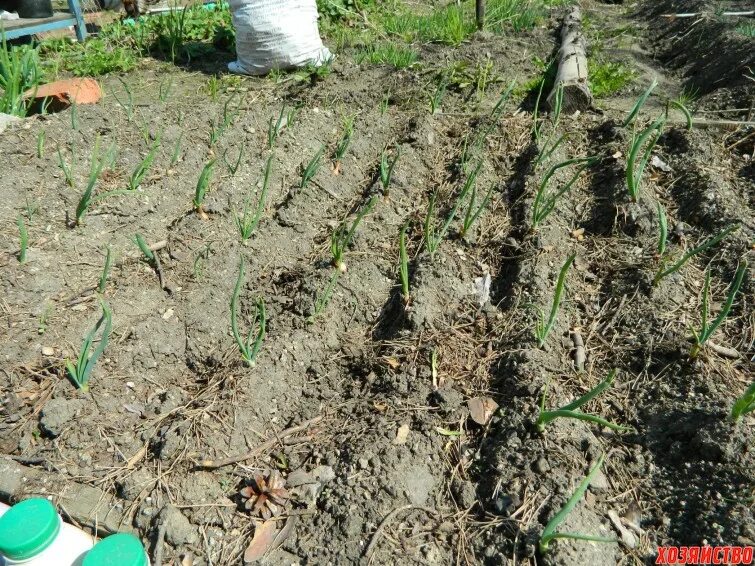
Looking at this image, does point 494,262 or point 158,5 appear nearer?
point 494,262

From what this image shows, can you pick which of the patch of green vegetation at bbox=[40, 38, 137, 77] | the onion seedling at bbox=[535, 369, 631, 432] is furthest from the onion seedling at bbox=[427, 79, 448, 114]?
the patch of green vegetation at bbox=[40, 38, 137, 77]

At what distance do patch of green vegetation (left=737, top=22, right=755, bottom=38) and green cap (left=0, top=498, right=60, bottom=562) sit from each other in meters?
4.53

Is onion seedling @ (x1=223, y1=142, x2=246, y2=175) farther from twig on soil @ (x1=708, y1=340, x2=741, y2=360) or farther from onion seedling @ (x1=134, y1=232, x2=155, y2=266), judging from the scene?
twig on soil @ (x1=708, y1=340, x2=741, y2=360)

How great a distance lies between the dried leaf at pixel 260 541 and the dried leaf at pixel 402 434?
442 mm

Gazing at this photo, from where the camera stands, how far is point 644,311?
2068 millimetres

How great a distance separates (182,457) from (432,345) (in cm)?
92

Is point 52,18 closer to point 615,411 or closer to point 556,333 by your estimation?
point 556,333

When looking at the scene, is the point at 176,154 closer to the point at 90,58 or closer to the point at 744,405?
the point at 90,58

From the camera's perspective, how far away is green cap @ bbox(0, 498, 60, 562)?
1.29 m

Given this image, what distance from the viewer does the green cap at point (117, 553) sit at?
126cm

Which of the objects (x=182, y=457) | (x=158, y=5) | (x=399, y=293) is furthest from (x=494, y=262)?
(x=158, y=5)

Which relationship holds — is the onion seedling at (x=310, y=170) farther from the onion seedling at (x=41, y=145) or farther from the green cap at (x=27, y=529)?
the green cap at (x=27, y=529)

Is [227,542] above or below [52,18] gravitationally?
below

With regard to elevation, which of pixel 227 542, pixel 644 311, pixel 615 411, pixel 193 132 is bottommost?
pixel 227 542
